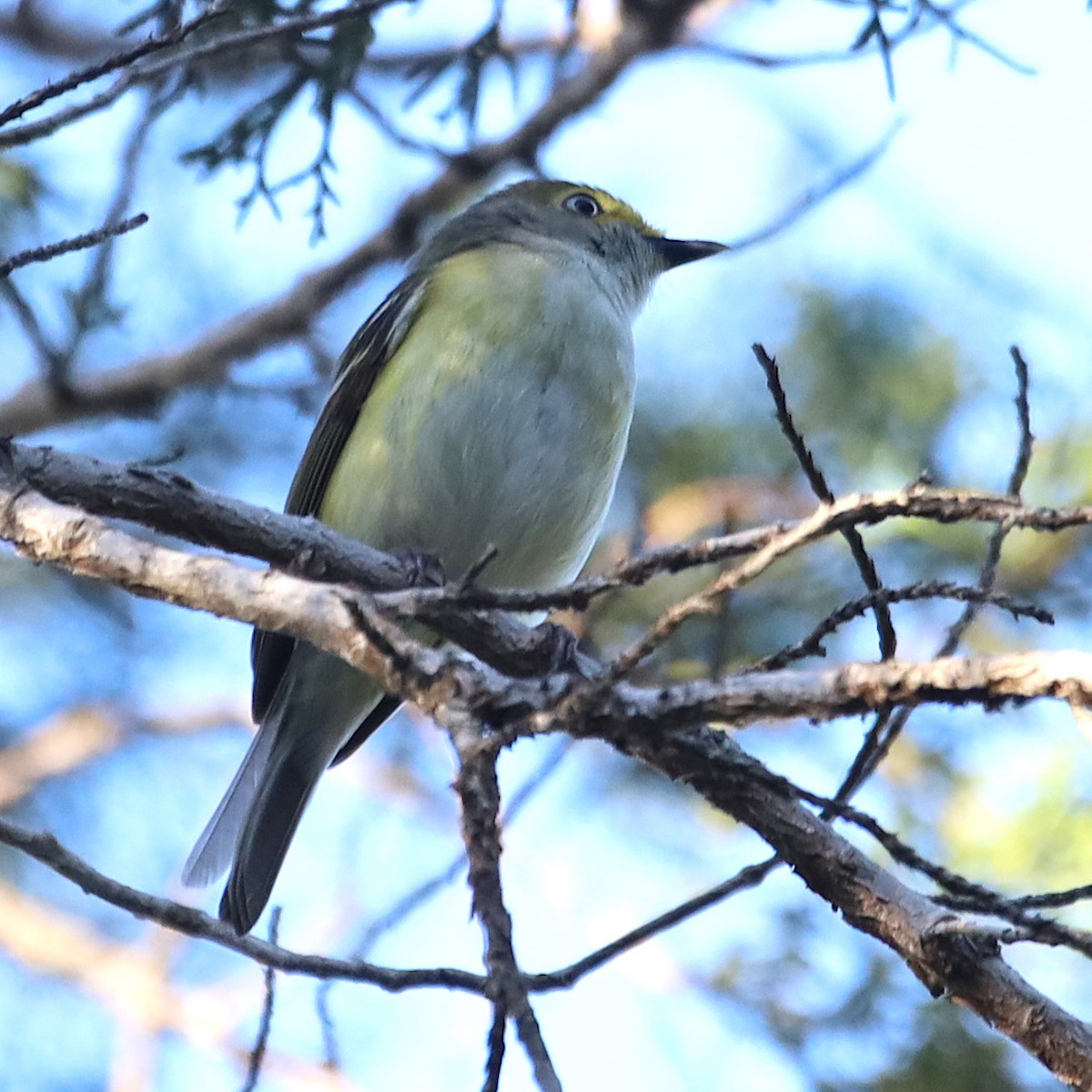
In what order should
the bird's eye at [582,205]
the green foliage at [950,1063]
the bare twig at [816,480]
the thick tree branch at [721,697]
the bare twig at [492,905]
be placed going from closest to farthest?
the bare twig at [492,905] < the thick tree branch at [721,697] < the bare twig at [816,480] < the green foliage at [950,1063] < the bird's eye at [582,205]

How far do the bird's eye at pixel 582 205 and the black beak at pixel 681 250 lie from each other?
0.85 ft

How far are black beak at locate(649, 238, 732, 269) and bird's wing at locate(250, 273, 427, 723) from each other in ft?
4.15

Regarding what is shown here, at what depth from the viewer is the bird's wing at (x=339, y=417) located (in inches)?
193

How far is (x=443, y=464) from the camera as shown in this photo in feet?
15.2

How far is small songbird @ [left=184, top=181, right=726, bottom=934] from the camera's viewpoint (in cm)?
461

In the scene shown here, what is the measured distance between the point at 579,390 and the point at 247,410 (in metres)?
3.65

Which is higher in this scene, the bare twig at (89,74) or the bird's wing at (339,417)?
the bird's wing at (339,417)

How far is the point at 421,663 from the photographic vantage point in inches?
97.1

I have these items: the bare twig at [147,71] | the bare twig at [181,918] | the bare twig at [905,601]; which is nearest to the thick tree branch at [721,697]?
the bare twig at [905,601]

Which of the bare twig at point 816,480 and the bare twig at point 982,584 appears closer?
the bare twig at point 816,480

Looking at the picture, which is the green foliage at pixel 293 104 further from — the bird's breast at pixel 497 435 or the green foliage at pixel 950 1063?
the green foliage at pixel 950 1063

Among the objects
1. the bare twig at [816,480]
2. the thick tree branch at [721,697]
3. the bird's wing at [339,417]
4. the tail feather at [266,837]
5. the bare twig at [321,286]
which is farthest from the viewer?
the bare twig at [321,286]

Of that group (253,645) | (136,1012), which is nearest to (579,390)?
(253,645)

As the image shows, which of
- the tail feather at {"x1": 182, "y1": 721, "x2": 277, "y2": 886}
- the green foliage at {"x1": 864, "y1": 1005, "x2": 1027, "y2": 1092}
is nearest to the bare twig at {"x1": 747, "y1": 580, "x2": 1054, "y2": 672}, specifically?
the tail feather at {"x1": 182, "y1": 721, "x2": 277, "y2": 886}
